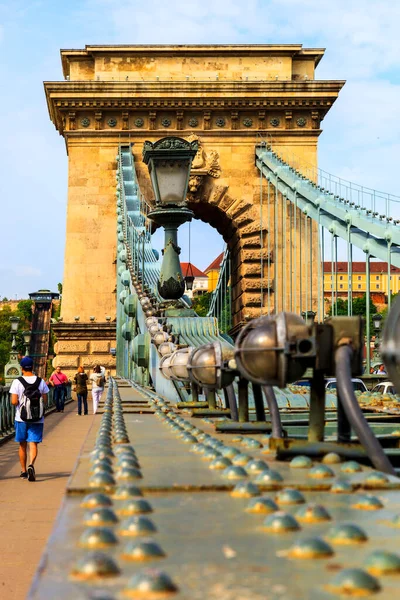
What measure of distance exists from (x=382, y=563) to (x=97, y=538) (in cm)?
44

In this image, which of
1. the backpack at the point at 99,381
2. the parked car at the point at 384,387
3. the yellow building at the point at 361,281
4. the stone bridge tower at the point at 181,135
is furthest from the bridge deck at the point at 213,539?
the yellow building at the point at 361,281

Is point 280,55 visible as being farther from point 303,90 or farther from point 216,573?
point 216,573

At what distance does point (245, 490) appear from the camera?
6.71 feet

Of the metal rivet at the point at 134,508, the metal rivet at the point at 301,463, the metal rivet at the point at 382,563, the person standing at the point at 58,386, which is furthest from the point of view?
the person standing at the point at 58,386

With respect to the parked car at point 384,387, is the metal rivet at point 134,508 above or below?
below

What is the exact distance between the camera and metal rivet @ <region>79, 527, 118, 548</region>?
5.13 feet

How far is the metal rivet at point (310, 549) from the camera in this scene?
4.89ft

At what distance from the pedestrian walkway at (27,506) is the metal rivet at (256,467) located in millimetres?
2218

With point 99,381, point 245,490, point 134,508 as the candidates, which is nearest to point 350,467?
point 245,490

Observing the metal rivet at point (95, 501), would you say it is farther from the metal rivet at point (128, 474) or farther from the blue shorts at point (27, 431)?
the blue shorts at point (27, 431)

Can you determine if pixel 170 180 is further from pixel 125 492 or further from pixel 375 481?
pixel 125 492

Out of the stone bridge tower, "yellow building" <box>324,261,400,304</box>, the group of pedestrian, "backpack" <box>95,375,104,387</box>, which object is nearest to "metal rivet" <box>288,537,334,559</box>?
the group of pedestrian

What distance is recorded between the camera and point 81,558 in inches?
57.6

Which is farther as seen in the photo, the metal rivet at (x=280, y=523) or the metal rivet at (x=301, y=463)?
the metal rivet at (x=301, y=463)
